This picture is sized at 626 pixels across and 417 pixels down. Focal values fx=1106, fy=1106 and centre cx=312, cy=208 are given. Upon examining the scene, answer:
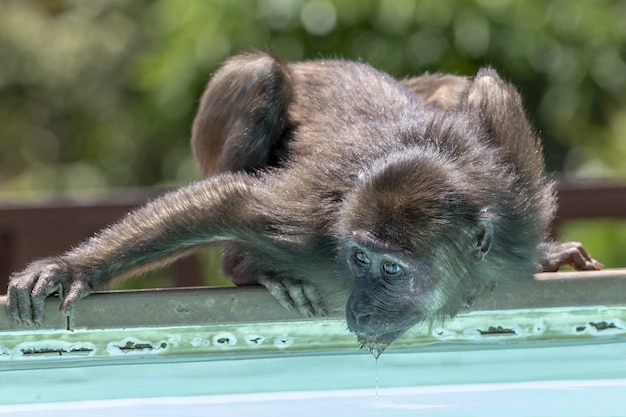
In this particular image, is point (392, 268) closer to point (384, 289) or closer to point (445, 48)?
point (384, 289)

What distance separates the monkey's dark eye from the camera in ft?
13.8

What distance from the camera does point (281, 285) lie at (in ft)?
14.5

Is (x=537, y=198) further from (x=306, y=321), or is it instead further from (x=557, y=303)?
(x=306, y=321)

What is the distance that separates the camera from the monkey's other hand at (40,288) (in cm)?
414

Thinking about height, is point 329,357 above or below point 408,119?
below

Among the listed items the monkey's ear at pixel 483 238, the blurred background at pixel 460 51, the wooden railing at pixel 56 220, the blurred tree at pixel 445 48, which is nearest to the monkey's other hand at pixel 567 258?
the monkey's ear at pixel 483 238

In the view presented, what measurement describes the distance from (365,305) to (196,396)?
0.77m

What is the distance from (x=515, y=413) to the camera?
406cm

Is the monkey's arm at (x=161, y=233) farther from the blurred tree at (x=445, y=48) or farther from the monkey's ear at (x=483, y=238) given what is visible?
the blurred tree at (x=445, y=48)

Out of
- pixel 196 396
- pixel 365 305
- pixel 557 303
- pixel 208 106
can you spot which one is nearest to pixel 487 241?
pixel 557 303

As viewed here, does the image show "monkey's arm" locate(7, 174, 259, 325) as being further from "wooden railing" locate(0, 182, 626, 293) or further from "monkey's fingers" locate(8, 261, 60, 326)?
"wooden railing" locate(0, 182, 626, 293)

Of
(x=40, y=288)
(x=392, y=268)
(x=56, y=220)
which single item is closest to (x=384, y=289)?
(x=392, y=268)

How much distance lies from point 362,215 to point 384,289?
301 millimetres

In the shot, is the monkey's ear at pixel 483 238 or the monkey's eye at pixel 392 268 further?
the monkey's ear at pixel 483 238
